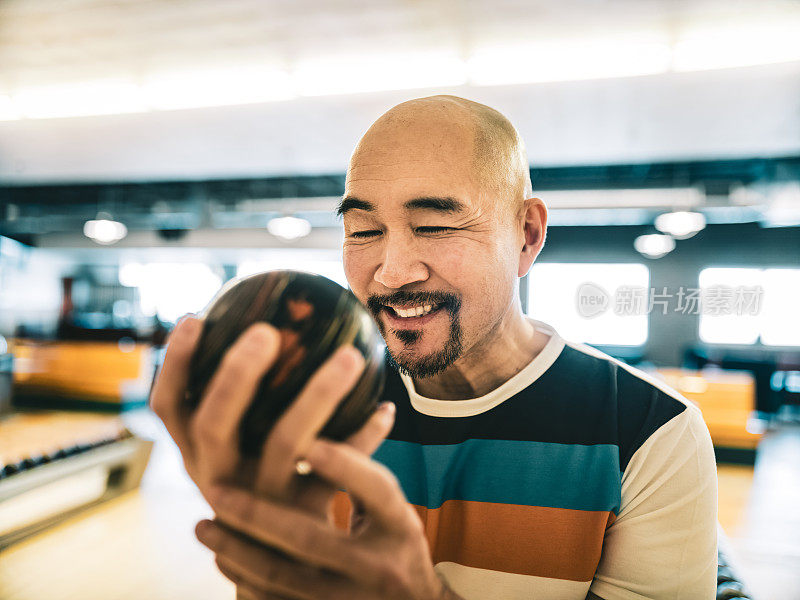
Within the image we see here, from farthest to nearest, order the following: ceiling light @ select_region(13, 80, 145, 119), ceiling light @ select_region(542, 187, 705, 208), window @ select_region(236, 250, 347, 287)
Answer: window @ select_region(236, 250, 347, 287), ceiling light @ select_region(542, 187, 705, 208), ceiling light @ select_region(13, 80, 145, 119)

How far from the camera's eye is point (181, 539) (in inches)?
136

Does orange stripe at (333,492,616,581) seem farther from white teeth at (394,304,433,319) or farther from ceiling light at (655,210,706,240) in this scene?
ceiling light at (655,210,706,240)

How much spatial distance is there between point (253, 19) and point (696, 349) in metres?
10.3

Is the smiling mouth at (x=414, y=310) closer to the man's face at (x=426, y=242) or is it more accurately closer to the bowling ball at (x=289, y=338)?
the man's face at (x=426, y=242)

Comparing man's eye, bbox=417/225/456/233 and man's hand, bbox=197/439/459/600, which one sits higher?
man's eye, bbox=417/225/456/233

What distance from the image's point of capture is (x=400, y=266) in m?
0.88

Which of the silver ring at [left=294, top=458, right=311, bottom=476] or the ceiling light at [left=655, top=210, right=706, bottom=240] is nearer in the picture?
the silver ring at [left=294, top=458, right=311, bottom=476]

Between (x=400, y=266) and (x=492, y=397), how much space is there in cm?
40

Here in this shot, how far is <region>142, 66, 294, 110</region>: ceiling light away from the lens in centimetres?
371

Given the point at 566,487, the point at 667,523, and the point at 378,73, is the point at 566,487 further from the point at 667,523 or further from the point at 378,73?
the point at 378,73

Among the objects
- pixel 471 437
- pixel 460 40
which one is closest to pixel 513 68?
pixel 460 40

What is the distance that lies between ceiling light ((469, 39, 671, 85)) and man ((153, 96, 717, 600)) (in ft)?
8.84

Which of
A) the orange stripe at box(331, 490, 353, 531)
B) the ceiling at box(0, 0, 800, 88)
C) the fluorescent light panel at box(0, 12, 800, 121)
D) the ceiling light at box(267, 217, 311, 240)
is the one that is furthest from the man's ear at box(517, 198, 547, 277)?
the ceiling light at box(267, 217, 311, 240)

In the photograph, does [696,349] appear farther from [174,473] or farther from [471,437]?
[471,437]
